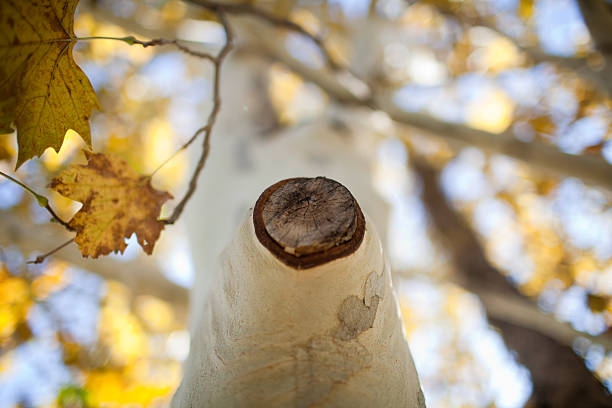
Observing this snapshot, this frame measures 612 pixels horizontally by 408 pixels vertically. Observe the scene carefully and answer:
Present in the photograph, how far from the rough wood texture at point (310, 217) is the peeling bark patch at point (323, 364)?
14 cm

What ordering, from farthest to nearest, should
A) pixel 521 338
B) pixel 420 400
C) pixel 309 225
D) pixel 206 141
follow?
pixel 521 338
pixel 206 141
pixel 420 400
pixel 309 225

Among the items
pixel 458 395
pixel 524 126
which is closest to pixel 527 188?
pixel 524 126

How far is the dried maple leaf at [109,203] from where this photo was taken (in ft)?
2.08

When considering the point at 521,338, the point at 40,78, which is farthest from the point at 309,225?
the point at 521,338

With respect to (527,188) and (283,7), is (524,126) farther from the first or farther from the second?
(283,7)

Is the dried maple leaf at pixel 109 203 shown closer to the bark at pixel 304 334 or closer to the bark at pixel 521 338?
the bark at pixel 304 334

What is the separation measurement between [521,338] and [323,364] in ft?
7.33

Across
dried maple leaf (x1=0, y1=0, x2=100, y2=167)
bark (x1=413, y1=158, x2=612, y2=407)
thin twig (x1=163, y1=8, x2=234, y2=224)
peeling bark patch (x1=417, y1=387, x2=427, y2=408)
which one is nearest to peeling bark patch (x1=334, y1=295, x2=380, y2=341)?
peeling bark patch (x1=417, y1=387, x2=427, y2=408)

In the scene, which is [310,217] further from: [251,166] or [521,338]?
[521,338]

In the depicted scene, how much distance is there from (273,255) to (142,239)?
364 millimetres

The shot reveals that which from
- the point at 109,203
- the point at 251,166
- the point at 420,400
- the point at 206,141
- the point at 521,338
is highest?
the point at 206,141

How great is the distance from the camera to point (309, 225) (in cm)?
46

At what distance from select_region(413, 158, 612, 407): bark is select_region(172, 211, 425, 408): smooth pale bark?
161cm

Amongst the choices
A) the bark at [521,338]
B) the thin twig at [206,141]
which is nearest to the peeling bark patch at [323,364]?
the thin twig at [206,141]
